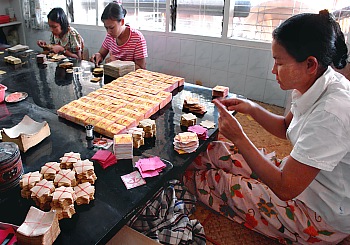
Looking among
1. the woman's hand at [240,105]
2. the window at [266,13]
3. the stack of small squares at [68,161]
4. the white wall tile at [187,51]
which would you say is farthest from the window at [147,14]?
the stack of small squares at [68,161]

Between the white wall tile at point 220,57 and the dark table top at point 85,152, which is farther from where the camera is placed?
the white wall tile at point 220,57

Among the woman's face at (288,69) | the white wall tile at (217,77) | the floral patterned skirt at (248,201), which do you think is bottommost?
the floral patterned skirt at (248,201)

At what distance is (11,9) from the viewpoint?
5137 millimetres

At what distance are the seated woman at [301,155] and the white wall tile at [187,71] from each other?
2294 millimetres

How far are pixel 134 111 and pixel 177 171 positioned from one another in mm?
476

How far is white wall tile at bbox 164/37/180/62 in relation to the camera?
3.72m

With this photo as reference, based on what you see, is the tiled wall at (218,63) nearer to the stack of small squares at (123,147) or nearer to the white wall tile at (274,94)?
the white wall tile at (274,94)

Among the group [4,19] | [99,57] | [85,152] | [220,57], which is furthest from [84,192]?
[4,19]

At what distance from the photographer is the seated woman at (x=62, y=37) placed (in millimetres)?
2908

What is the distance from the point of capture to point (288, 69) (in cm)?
107

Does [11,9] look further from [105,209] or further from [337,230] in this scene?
[337,230]

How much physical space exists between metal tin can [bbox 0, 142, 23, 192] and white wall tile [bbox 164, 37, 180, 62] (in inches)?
118

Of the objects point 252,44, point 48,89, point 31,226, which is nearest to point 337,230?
point 31,226

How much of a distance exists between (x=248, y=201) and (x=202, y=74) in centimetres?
250
